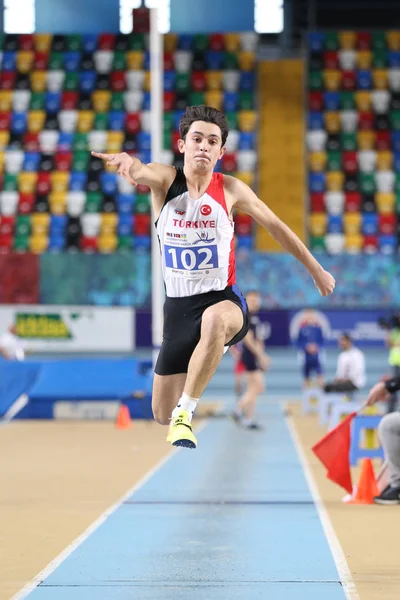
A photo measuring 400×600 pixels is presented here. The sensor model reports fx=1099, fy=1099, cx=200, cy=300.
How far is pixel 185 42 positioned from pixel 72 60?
3075mm

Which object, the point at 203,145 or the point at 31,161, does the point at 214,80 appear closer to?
the point at 31,161

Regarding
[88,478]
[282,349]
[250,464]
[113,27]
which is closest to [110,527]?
[88,478]

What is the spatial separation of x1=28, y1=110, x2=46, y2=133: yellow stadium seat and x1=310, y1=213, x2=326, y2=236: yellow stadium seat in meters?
7.52

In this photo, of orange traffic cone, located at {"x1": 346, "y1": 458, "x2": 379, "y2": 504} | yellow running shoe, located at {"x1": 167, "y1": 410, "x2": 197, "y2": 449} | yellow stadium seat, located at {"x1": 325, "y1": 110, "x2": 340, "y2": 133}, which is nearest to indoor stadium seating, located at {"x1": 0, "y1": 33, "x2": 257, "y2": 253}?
yellow stadium seat, located at {"x1": 325, "y1": 110, "x2": 340, "y2": 133}

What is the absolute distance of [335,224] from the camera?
2584cm

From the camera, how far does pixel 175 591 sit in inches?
200

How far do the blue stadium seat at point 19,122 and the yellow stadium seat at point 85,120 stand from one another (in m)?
1.41

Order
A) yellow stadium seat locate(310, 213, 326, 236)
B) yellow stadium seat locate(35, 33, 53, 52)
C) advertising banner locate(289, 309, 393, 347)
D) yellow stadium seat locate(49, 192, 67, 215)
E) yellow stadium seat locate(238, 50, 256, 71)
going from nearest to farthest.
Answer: advertising banner locate(289, 309, 393, 347) < yellow stadium seat locate(310, 213, 326, 236) < yellow stadium seat locate(49, 192, 67, 215) < yellow stadium seat locate(238, 50, 256, 71) < yellow stadium seat locate(35, 33, 53, 52)

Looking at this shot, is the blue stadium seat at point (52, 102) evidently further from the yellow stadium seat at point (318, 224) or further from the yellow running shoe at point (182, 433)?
→ the yellow running shoe at point (182, 433)

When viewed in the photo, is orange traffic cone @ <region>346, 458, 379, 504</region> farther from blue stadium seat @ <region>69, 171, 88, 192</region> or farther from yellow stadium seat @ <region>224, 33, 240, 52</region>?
yellow stadium seat @ <region>224, 33, 240, 52</region>

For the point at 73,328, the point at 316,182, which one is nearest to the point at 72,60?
the point at 316,182

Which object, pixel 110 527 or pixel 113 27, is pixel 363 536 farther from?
pixel 113 27

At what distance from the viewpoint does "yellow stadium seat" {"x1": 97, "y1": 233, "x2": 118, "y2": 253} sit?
25469 mm

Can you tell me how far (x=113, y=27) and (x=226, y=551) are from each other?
26.4m
